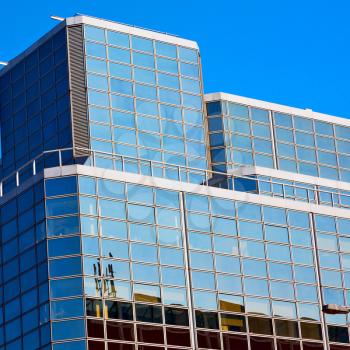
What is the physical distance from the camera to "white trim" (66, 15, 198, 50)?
10712cm

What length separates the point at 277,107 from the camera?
381 ft

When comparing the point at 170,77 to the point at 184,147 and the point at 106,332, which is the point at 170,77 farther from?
the point at 106,332

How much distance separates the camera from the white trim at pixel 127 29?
107 metres

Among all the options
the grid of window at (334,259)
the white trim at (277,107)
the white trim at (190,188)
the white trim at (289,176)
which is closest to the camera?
the white trim at (190,188)

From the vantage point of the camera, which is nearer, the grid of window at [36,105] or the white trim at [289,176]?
the white trim at [289,176]

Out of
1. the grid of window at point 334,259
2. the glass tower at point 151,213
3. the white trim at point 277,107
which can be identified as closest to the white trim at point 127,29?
the glass tower at point 151,213

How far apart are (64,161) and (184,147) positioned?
11.5m

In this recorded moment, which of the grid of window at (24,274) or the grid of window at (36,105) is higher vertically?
the grid of window at (36,105)

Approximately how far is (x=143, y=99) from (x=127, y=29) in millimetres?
5235

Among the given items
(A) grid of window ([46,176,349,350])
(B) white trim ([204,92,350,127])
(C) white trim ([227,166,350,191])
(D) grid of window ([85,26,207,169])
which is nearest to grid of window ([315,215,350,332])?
(A) grid of window ([46,176,349,350])

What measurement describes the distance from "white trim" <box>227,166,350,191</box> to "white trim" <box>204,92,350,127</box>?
5.83 metres

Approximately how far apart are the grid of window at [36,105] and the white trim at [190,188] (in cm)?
1297

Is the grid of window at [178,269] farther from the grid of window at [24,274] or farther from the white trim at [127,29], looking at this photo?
the white trim at [127,29]

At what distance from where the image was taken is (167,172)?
335 ft
